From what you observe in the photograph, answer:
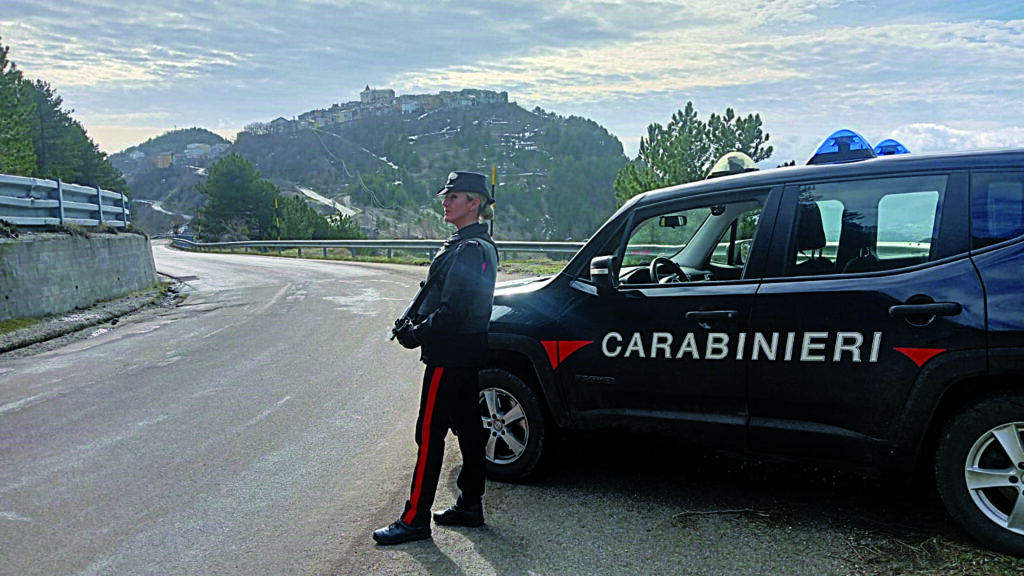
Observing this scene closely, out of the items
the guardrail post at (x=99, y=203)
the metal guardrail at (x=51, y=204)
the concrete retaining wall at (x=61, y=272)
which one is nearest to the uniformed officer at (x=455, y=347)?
the concrete retaining wall at (x=61, y=272)

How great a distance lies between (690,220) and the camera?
4.89 metres

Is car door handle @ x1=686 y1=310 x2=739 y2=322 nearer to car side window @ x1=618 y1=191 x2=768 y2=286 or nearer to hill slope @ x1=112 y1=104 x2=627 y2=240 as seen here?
car side window @ x1=618 y1=191 x2=768 y2=286

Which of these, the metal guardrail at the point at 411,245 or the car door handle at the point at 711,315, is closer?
the car door handle at the point at 711,315

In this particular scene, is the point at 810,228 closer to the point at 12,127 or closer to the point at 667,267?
the point at 667,267

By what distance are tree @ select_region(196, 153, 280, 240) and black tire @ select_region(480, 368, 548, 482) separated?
2506 inches

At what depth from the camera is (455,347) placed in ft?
13.5

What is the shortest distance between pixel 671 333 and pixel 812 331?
742 mm

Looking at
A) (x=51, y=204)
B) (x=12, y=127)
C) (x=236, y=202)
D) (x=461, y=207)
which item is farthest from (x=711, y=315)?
(x=236, y=202)

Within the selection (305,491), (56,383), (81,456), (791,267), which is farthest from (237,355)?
(791,267)

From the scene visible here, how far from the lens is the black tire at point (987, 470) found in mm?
3484

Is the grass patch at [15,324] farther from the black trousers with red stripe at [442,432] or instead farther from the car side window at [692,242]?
the car side window at [692,242]

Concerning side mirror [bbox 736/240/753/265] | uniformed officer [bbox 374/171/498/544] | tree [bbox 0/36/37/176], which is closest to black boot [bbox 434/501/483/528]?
uniformed officer [bbox 374/171/498/544]

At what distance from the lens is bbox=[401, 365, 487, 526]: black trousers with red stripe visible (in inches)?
163

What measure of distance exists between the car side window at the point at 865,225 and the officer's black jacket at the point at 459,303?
1609mm
